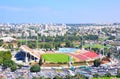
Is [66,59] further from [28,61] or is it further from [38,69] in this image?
[38,69]

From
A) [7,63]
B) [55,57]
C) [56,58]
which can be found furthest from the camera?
[55,57]

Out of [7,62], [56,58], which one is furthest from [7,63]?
[56,58]

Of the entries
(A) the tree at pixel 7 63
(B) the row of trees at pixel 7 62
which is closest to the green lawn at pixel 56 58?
(B) the row of trees at pixel 7 62

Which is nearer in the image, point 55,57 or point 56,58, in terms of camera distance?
point 56,58

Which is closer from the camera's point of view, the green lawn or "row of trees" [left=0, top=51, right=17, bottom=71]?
"row of trees" [left=0, top=51, right=17, bottom=71]

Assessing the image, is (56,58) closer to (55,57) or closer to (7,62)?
(55,57)

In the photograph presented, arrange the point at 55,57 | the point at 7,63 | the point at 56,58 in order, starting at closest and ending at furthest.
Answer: the point at 7,63 < the point at 56,58 < the point at 55,57

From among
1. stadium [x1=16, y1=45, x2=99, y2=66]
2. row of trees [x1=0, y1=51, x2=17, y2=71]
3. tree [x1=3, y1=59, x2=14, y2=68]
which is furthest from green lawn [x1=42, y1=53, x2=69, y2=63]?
tree [x1=3, y1=59, x2=14, y2=68]

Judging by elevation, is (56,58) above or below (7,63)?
below

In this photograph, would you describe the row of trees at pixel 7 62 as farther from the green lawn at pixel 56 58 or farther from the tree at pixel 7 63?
the green lawn at pixel 56 58

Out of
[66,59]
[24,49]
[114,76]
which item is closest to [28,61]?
[24,49]

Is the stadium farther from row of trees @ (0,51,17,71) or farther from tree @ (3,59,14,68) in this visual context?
tree @ (3,59,14,68)
